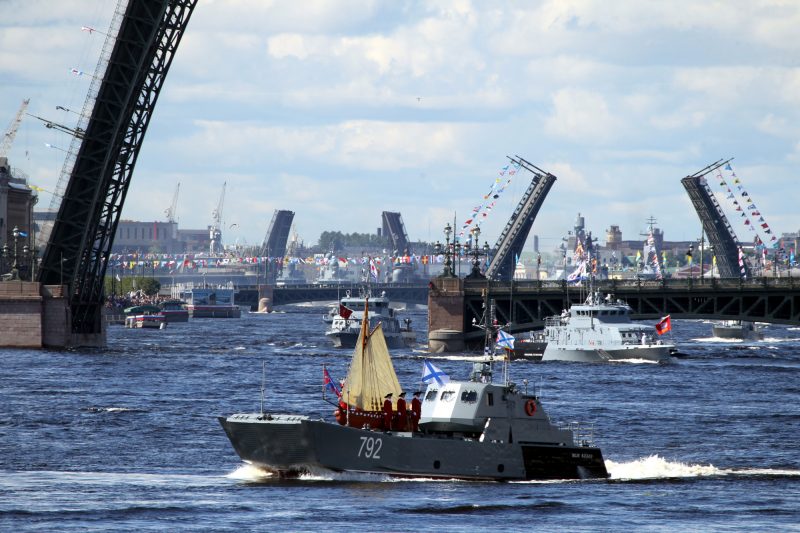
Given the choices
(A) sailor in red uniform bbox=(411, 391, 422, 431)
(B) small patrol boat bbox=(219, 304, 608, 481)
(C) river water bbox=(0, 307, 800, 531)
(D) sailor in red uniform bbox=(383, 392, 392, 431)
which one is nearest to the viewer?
(C) river water bbox=(0, 307, 800, 531)

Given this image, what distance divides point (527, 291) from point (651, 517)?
228 ft

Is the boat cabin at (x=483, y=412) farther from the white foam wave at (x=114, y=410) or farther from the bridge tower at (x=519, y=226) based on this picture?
the bridge tower at (x=519, y=226)

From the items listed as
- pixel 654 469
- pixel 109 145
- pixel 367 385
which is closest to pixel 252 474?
pixel 367 385

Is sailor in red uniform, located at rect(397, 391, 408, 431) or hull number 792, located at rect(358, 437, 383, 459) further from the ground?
sailor in red uniform, located at rect(397, 391, 408, 431)

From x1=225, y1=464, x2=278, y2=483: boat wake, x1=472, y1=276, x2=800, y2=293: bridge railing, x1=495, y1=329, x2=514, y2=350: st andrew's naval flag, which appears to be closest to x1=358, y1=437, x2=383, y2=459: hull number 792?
x1=225, y1=464, x2=278, y2=483: boat wake

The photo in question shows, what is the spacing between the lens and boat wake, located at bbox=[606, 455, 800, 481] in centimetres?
4397

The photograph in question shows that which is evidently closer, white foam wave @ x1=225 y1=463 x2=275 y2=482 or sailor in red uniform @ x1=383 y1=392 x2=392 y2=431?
sailor in red uniform @ x1=383 y1=392 x2=392 y2=431

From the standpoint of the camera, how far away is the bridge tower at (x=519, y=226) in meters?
153

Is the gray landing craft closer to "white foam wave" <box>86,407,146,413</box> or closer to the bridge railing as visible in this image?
the bridge railing

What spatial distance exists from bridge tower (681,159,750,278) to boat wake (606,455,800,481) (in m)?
97.4

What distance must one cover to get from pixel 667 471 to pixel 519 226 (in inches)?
4413

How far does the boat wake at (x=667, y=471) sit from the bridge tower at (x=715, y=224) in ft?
320

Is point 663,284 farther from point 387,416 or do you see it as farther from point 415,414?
point 387,416

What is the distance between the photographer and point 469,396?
131 ft
